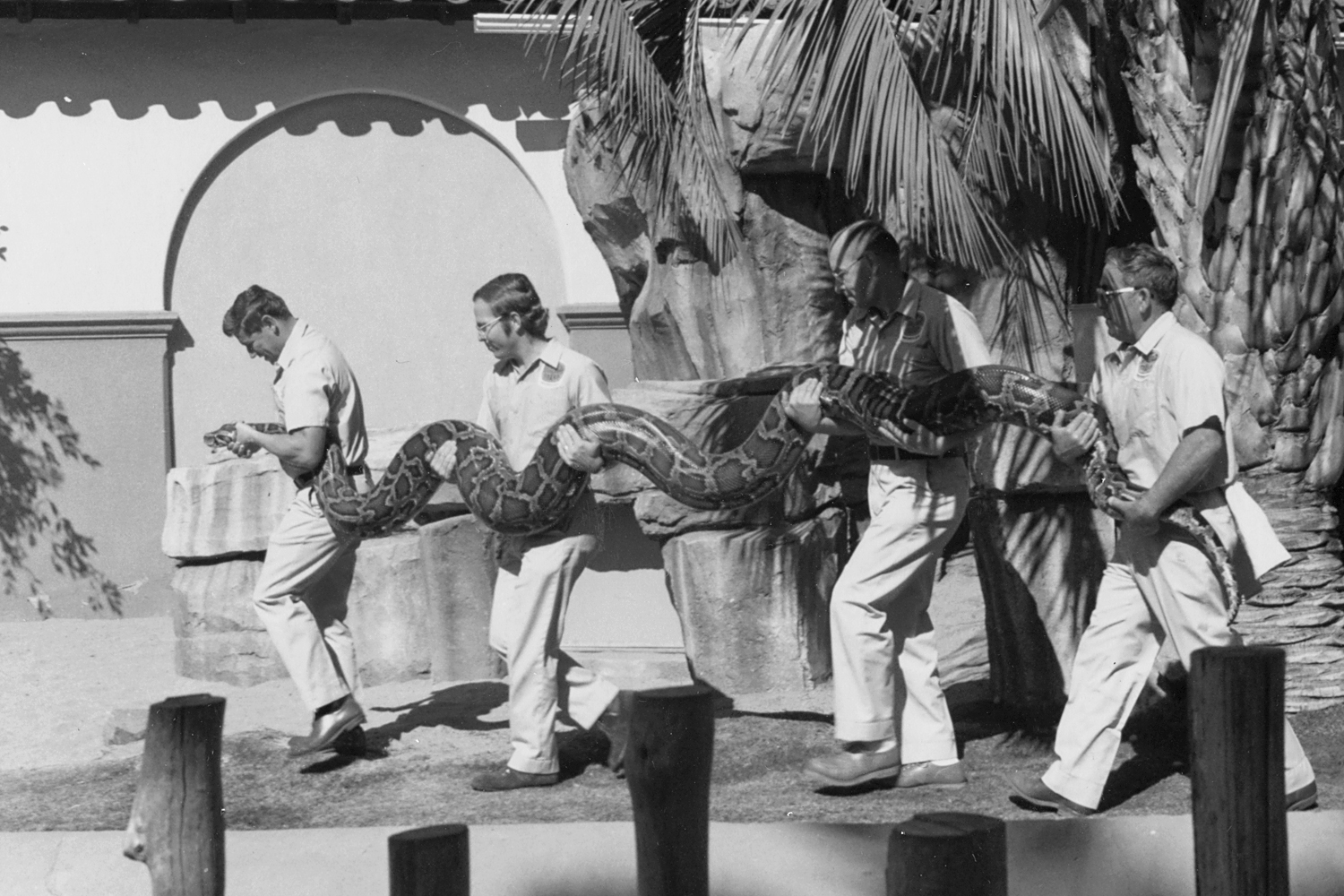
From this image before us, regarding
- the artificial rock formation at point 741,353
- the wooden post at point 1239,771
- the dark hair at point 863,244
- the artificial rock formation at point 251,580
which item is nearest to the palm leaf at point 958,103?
the dark hair at point 863,244

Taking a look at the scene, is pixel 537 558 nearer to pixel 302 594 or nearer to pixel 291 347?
pixel 302 594

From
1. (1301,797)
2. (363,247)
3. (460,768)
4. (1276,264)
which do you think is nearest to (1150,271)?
(1276,264)

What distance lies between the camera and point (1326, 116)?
6.56 m

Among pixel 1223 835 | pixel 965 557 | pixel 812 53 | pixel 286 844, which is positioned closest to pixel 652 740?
pixel 1223 835

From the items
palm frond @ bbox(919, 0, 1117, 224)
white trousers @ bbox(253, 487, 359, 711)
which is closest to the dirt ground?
white trousers @ bbox(253, 487, 359, 711)

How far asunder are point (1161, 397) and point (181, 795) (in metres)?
3.22

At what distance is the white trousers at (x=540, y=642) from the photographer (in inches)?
239

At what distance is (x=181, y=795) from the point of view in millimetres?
3533

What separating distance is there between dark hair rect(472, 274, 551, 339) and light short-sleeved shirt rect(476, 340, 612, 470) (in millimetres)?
134

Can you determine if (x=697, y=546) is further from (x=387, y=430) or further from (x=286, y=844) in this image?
(x=286, y=844)

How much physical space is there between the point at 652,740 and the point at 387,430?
672 centimetres

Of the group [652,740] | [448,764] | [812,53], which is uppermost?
[812,53]

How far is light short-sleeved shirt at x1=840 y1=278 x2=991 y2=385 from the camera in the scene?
18.9 feet

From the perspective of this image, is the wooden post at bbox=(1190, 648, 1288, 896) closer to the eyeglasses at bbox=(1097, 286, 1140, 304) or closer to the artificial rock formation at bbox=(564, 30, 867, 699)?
the eyeglasses at bbox=(1097, 286, 1140, 304)
